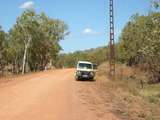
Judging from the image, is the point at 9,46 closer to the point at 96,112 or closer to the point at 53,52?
the point at 53,52

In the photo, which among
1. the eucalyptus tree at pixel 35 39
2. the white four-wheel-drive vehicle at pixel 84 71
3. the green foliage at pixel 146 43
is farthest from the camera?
the eucalyptus tree at pixel 35 39

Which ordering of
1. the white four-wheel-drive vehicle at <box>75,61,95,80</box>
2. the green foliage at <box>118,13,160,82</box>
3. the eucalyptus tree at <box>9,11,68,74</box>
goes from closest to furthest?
the green foliage at <box>118,13,160,82</box>, the white four-wheel-drive vehicle at <box>75,61,95,80</box>, the eucalyptus tree at <box>9,11,68,74</box>

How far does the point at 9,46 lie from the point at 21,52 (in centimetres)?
311

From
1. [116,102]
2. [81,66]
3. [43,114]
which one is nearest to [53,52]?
[81,66]

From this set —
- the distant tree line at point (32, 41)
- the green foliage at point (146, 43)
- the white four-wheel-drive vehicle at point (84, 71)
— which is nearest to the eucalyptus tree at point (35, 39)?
the distant tree line at point (32, 41)

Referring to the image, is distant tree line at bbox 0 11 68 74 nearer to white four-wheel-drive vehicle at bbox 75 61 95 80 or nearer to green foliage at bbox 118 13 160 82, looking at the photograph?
green foliage at bbox 118 13 160 82

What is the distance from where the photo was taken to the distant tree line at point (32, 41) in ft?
251

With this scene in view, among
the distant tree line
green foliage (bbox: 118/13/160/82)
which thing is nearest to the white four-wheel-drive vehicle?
green foliage (bbox: 118/13/160/82)

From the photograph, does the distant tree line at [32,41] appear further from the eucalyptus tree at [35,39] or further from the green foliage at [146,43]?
the green foliage at [146,43]

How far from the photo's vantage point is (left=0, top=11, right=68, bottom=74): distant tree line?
76.4 metres

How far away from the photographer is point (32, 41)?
274 ft

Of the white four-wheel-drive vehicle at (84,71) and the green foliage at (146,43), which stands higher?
the green foliage at (146,43)

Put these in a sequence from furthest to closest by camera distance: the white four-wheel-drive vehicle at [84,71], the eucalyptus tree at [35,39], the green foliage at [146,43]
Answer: the eucalyptus tree at [35,39] → the white four-wheel-drive vehicle at [84,71] → the green foliage at [146,43]

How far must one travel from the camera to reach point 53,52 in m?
94.8
